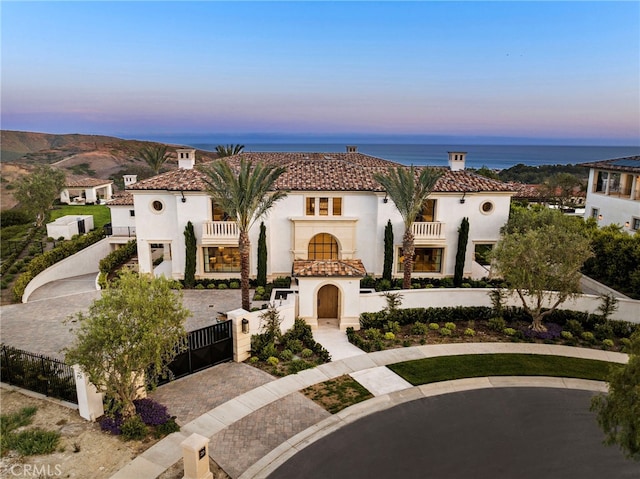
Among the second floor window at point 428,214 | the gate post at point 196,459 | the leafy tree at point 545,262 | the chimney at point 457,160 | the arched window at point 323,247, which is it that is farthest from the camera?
the chimney at point 457,160

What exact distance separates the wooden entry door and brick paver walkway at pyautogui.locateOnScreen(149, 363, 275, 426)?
580 cm

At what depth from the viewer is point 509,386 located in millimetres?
16141

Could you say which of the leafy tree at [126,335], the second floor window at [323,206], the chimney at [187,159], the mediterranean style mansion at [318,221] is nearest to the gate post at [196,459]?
the leafy tree at [126,335]

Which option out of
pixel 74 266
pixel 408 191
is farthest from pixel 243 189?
pixel 74 266

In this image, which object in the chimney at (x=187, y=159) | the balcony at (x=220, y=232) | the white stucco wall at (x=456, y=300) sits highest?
the chimney at (x=187, y=159)

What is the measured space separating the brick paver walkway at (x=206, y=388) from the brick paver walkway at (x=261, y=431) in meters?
1.38

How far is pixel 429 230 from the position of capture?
26.8 m

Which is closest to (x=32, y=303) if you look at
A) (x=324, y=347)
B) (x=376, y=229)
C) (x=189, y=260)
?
(x=189, y=260)

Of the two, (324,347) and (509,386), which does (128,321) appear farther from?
(509,386)

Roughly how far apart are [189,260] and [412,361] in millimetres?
14756

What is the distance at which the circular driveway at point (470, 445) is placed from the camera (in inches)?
454

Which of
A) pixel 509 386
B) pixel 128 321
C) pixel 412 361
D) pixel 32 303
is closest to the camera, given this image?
pixel 128 321

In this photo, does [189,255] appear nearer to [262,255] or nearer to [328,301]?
[262,255]

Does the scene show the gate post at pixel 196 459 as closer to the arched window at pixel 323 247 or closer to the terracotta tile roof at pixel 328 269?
the terracotta tile roof at pixel 328 269
